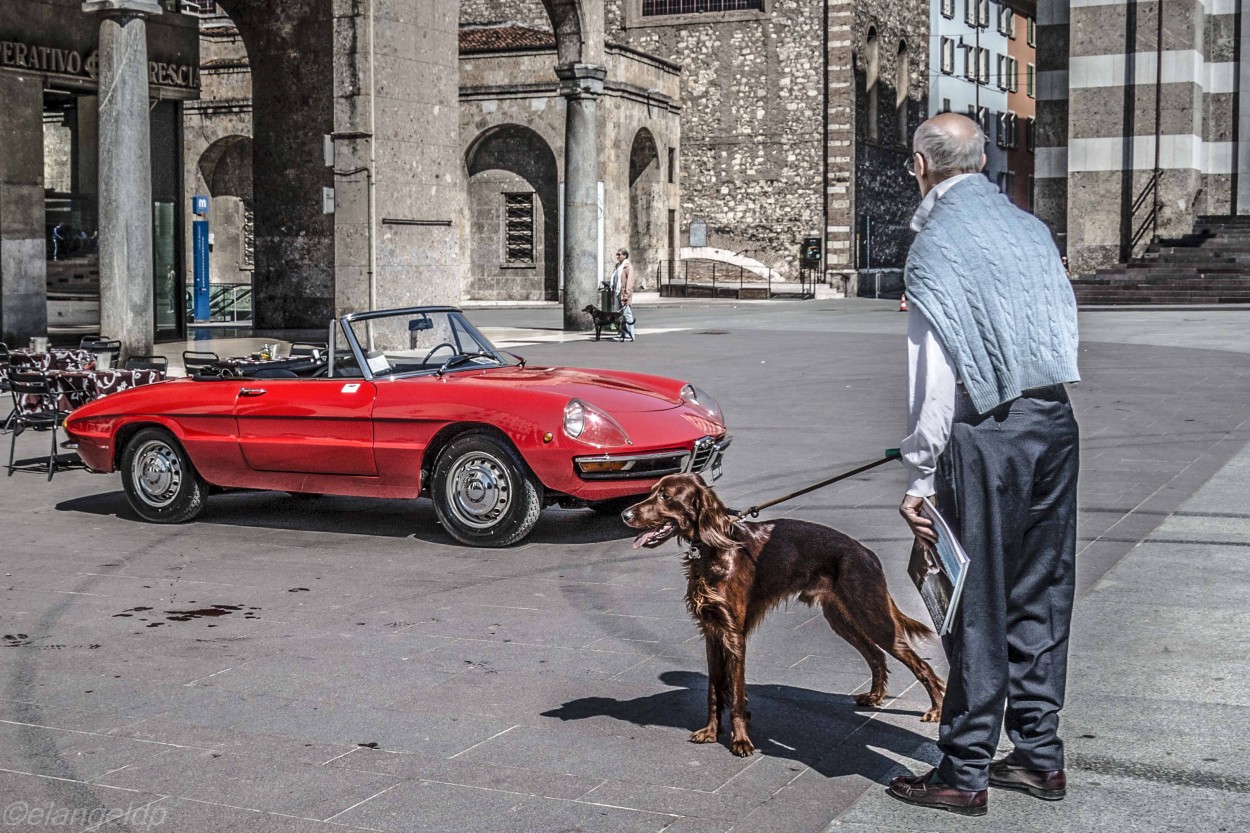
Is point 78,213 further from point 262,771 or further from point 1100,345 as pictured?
point 262,771

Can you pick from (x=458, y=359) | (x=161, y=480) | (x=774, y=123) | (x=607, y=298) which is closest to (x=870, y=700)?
(x=458, y=359)

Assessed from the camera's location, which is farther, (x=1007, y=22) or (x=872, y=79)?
(x=1007, y=22)

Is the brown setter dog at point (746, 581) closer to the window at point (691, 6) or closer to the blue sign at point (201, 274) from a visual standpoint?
the blue sign at point (201, 274)

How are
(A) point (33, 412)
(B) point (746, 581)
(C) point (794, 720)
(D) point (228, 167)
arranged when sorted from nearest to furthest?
1. (B) point (746, 581)
2. (C) point (794, 720)
3. (A) point (33, 412)
4. (D) point (228, 167)

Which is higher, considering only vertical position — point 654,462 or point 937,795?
point 654,462

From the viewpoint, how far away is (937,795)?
13.7 feet

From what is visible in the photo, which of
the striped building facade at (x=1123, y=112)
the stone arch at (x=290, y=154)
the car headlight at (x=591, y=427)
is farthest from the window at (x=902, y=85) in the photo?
the car headlight at (x=591, y=427)

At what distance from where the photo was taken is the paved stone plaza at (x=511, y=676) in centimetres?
433

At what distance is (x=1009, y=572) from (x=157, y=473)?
6.43 m

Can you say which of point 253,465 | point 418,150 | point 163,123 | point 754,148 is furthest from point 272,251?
point 754,148

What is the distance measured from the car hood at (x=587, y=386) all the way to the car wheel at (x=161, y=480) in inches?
66.6

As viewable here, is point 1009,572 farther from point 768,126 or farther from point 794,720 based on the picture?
point 768,126

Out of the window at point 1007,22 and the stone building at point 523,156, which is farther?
the window at point 1007,22

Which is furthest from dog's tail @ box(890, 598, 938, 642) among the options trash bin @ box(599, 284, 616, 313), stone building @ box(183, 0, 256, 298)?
stone building @ box(183, 0, 256, 298)
